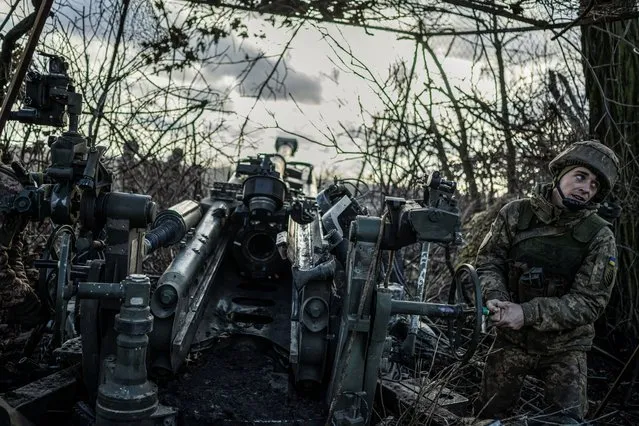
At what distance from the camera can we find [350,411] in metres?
4.19

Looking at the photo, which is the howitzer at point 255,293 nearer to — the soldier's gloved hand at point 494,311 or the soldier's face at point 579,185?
the soldier's gloved hand at point 494,311

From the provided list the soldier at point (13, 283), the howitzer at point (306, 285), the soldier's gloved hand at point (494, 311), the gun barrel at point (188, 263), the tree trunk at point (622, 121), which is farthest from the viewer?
the tree trunk at point (622, 121)

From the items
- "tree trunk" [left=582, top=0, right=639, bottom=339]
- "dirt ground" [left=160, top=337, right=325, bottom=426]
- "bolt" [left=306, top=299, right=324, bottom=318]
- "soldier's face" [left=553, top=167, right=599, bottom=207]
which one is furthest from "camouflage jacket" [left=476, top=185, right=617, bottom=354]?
"tree trunk" [left=582, top=0, right=639, bottom=339]

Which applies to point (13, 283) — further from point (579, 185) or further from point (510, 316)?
point (579, 185)

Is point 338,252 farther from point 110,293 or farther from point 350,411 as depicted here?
point 110,293

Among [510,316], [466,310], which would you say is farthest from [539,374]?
[466,310]

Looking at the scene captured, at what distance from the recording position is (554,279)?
498cm

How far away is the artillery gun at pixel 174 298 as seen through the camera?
3.88 metres

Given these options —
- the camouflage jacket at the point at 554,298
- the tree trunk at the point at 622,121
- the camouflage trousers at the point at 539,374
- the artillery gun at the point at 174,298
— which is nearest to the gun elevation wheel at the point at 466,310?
the artillery gun at the point at 174,298

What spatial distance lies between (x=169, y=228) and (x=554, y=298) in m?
2.72

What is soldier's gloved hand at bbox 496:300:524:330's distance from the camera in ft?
14.9

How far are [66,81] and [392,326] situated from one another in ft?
8.82

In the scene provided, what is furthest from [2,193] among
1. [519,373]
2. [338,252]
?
[519,373]

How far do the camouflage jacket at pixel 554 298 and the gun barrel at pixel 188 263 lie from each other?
1963 mm
